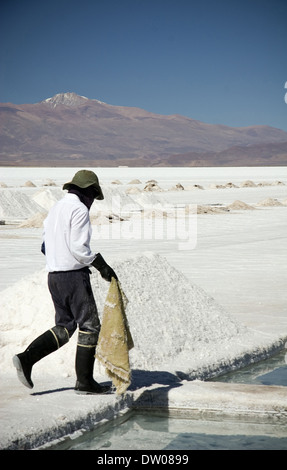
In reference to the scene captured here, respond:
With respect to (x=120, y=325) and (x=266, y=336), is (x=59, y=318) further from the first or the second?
(x=266, y=336)

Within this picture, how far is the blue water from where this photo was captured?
12.1 feet

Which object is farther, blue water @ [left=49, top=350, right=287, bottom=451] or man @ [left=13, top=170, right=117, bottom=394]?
man @ [left=13, top=170, right=117, bottom=394]

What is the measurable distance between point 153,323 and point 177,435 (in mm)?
1554

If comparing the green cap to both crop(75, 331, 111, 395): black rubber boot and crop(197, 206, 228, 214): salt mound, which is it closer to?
crop(75, 331, 111, 395): black rubber boot

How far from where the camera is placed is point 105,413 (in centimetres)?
407

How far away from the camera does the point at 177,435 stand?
3.87 metres

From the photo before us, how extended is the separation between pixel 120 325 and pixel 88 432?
0.58 m

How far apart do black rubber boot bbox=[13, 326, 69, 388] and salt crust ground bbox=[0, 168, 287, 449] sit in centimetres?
16

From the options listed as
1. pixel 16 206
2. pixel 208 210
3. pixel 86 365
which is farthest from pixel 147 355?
pixel 208 210

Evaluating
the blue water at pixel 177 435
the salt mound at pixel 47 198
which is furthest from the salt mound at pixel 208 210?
the blue water at pixel 177 435

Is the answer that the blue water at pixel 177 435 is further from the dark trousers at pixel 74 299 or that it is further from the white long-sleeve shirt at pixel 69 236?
the white long-sleeve shirt at pixel 69 236

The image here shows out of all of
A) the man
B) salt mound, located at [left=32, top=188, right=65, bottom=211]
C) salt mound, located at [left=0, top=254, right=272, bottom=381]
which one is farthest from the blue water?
salt mound, located at [left=32, top=188, right=65, bottom=211]
